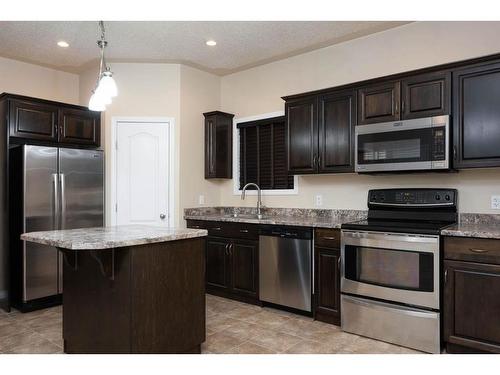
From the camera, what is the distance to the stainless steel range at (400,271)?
2.73 m

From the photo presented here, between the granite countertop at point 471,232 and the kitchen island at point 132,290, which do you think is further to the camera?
the granite countertop at point 471,232

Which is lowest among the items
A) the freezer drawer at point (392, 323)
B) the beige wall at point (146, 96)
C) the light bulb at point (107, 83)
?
the freezer drawer at point (392, 323)

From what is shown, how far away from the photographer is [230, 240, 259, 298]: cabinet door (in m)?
3.86

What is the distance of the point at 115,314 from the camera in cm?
231

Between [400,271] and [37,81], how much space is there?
15.0 ft

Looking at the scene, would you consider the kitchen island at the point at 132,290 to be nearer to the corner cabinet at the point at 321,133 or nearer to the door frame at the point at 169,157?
the corner cabinet at the point at 321,133

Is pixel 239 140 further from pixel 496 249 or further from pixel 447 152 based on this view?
pixel 496 249

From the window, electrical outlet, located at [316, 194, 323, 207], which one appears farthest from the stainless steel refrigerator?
electrical outlet, located at [316, 194, 323, 207]

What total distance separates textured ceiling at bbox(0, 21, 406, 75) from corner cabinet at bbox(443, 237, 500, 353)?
2182 millimetres

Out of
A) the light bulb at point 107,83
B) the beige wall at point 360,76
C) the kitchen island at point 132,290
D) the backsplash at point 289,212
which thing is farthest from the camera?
the backsplash at point 289,212

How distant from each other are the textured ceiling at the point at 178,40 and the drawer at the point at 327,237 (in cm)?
192

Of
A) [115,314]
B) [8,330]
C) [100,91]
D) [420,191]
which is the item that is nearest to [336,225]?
[420,191]

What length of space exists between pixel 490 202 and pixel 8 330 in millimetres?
4202

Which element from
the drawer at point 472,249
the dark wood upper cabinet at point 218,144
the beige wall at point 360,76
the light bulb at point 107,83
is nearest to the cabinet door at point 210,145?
the dark wood upper cabinet at point 218,144
